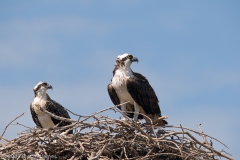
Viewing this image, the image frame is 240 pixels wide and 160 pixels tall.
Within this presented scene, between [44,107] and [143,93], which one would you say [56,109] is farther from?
[143,93]

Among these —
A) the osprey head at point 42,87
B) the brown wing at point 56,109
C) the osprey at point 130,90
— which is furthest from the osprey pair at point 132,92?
→ the osprey head at point 42,87

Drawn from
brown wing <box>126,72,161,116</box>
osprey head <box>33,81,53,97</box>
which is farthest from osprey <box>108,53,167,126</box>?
osprey head <box>33,81,53,97</box>

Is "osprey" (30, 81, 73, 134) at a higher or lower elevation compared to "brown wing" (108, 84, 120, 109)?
higher

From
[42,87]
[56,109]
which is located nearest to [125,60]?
[56,109]

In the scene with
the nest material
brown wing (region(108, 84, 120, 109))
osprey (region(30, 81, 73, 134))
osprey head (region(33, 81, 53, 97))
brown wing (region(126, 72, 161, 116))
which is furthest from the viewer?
osprey head (region(33, 81, 53, 97))

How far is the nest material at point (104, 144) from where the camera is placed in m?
10.7

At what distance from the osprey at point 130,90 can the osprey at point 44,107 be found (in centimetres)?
184

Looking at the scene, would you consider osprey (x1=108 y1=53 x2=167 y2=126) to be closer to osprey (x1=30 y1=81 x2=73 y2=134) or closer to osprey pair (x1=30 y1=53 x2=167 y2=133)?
osprey pair (x1=30 y1=53 x2=167 y2=133)

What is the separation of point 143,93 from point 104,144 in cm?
337

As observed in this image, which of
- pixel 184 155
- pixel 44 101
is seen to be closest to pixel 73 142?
pixel 184 155

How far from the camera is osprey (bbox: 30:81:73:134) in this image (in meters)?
15.2

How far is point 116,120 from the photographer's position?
11023 mm

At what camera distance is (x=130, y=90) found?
13.8 m

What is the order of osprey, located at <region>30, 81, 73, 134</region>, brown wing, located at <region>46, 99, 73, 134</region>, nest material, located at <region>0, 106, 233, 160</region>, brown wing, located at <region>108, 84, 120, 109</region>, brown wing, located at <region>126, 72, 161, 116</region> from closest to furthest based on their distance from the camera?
1. nest material, located at <region>0, 106, 233, 160</region>
2. brown wing, located at <region>126, 72, 161, 116</region>
3. brown wing, located at <region>108, 84, 120, 109</region>
4. osprey, located at <region>30, 81, 73, 134</region>
5. brown wing, located at <region>46, 99, 73, 134</region>
